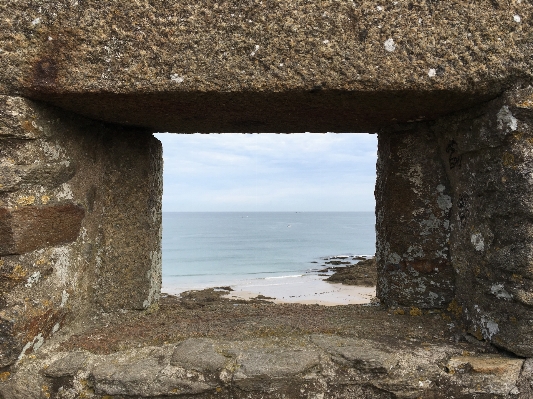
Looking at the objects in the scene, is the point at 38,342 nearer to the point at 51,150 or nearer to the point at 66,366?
the point at 66,366

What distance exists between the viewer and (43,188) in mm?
1660

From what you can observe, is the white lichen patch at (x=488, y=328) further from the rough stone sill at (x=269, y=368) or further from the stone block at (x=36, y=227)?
the stone block at (x=36, y=227)

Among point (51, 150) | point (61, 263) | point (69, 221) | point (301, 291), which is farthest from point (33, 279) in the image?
point (301, 291)

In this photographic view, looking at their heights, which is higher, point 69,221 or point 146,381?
point 69,221

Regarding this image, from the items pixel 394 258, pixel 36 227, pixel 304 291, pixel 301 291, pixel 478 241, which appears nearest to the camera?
pixel 36 227

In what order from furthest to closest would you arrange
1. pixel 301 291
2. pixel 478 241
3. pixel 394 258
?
Result: pixel 301 291, pixel 394 258, pixel 478 241

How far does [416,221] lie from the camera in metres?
2.10

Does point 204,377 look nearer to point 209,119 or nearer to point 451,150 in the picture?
point 209,119

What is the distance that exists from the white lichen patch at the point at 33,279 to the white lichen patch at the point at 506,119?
1.87 m

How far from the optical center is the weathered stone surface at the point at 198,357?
5.22 feet

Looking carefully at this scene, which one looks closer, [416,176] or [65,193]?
[65,193]

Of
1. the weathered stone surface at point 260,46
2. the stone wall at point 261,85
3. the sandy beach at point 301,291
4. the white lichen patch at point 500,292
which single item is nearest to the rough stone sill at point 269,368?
the stone wall at point 261,85

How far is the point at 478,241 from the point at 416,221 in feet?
1.22

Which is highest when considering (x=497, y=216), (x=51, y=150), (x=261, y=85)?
(x=261, y=85)
